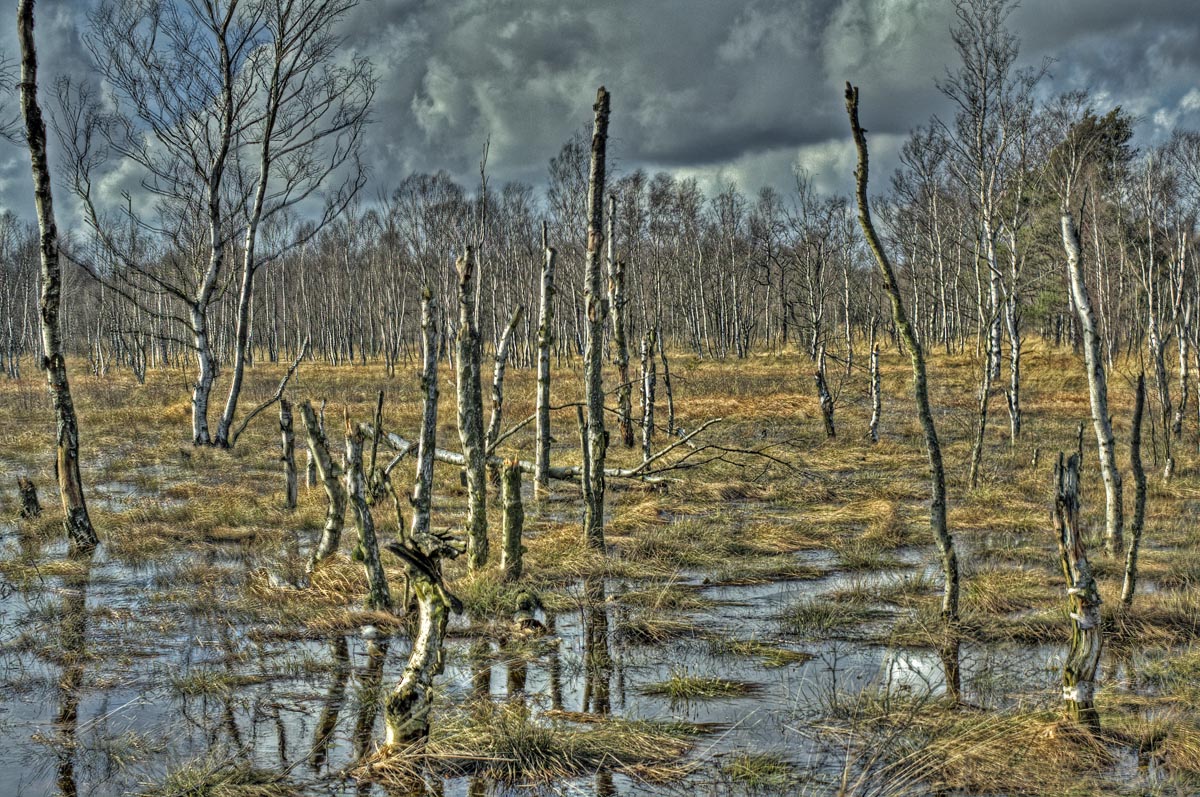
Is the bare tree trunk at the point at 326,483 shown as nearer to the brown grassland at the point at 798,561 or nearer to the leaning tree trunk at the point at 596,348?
the brown grassland at the point at 798,561

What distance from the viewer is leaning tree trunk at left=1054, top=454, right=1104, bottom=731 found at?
18.1ft

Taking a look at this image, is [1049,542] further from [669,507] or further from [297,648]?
[297,648]

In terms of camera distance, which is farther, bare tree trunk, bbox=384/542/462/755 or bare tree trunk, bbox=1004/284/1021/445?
bare tree trunk, bbox=1004/284/1021/445

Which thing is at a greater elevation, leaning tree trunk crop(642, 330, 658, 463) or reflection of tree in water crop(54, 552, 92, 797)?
leaning tree trunk crop(642, 330, 658, 463)

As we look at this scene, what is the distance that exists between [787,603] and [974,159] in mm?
17365

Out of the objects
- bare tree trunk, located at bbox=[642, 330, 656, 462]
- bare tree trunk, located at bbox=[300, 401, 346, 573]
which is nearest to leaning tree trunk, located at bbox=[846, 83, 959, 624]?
bare tree trunk, located at bbox=[300, 401, 346, 573]

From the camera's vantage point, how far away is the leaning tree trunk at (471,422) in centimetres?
945

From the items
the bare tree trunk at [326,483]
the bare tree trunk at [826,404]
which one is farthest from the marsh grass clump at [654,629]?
the bare tree trunk at [826,404]

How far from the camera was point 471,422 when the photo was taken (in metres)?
9.45

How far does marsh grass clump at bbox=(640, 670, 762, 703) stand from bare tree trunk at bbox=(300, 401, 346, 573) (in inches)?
Answer: 150

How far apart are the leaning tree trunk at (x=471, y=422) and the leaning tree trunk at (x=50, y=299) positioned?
4665 mm

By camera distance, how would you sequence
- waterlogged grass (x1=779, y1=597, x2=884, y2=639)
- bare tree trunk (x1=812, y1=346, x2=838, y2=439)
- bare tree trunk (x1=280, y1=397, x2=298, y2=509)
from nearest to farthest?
1. waterlogged grass (x1=779, y1=597, x2=884, y2=639)
2. bare tree trunk (x1=280, y1=397, x2=298, y2=509)
3. bare tree trunk (x1=812, y1=346, x2=838, y2=439)

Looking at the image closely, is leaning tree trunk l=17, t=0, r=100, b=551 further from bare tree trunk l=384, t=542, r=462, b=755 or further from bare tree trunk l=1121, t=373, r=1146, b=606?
bare tree trunk l=1121, t=373, r=1146, b=606

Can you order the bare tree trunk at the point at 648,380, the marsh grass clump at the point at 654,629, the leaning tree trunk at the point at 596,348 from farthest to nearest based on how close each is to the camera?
the bare tree trunk at the point at 648,380 → the leaning tree trunk at the point at 596,348 → the marsh grass clump at the point at 654,629
